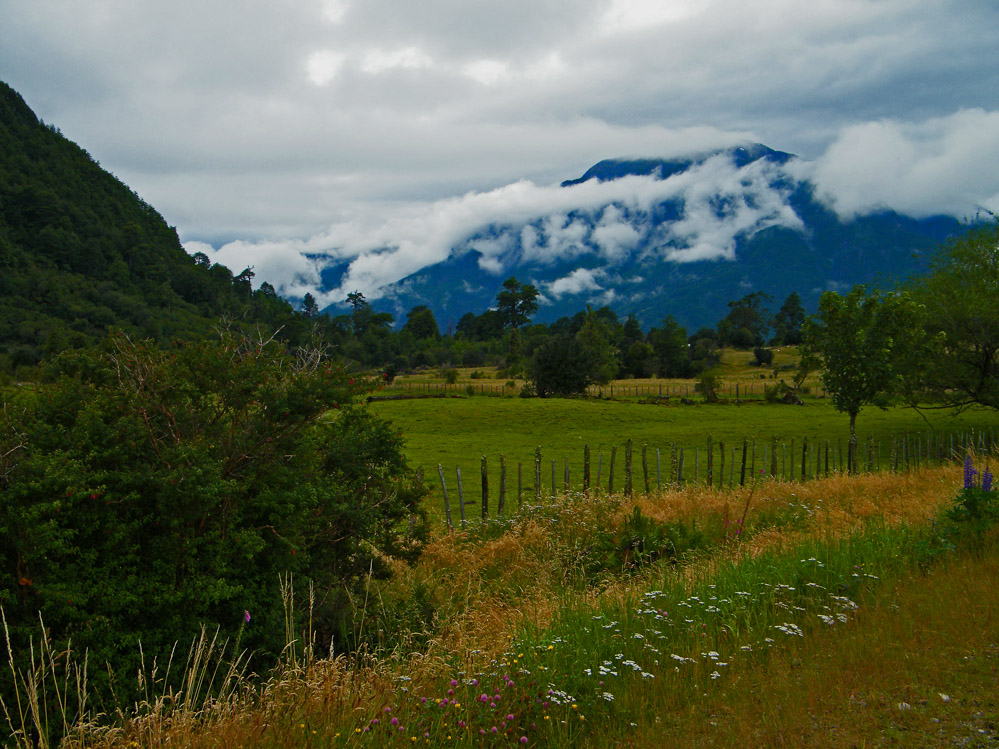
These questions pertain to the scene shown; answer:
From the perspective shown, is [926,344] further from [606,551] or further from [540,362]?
[540,362]

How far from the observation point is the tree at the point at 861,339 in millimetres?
23875

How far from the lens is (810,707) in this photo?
380cm

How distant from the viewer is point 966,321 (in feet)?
94.8

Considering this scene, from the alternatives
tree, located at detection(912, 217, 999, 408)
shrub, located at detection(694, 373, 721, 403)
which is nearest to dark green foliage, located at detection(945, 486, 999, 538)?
tree, located at detection(912, 217, 999, 408)

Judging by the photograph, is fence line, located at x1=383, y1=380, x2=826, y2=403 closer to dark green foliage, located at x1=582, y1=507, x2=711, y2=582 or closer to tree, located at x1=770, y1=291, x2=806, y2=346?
dark green foliage, located at x1=582, y1=507, x2=711, y2=582

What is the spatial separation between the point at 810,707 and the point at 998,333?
31777 mm

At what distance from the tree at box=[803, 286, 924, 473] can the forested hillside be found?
235 ft

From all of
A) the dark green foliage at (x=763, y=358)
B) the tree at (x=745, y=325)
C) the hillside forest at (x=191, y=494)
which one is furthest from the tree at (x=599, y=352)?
the hillside forest at (x=191, y=494)

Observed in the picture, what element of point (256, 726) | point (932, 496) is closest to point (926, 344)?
point (932, 496)

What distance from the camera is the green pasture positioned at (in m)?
32.2

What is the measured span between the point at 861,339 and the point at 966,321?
9.48 metres

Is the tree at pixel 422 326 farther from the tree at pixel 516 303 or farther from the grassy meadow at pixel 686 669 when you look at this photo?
the grassy meadow at pixel 686 669

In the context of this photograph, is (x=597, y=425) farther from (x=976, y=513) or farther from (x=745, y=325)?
(x=745, y=325)

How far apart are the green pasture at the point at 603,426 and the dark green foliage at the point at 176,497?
18.1 m
